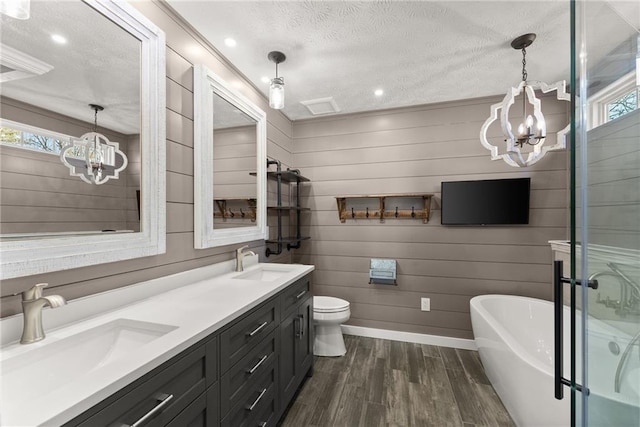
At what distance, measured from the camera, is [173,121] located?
153 cm

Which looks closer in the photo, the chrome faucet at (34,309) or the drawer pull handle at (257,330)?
the chrome faucet at (34,309)

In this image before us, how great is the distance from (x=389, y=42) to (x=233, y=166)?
4.75ft

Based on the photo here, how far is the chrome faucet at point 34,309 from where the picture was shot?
2.83ft

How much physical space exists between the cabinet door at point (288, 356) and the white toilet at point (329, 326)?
1.91ft

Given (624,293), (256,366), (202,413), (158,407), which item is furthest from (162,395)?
(624,293)

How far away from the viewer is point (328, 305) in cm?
259

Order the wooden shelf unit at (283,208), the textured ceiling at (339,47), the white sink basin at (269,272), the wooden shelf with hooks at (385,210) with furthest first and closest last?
the wooden shelf with hooks at (385,210) < the wooden shelf unit at (283,208) < the white sink basin at (269,272) < the textured ceiling at (339,47)

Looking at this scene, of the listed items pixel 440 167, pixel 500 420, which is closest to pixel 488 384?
pixel 500 420

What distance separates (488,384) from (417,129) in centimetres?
242

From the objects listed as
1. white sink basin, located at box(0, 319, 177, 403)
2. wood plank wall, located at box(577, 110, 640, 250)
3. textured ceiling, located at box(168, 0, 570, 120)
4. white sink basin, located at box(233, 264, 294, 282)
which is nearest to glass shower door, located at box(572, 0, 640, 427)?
wood plank wall, located at box(577, 110, 640, 250)

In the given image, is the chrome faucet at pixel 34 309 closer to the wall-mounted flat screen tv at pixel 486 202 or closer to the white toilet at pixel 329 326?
the white toilet at pixel 329 326

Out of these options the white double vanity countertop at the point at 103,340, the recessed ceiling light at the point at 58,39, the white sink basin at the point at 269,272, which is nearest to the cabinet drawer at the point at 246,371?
the white double vanity countertop at the point at 103,340

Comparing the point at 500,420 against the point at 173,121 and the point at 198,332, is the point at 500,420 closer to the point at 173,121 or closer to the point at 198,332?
the point at 198,332

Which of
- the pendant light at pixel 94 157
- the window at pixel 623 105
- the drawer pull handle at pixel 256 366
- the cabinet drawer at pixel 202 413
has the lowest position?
the drawer pull handle at pixel 256 366
